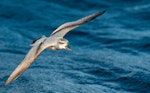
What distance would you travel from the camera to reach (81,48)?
1510cm

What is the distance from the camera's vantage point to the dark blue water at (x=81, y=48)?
12.6 metres

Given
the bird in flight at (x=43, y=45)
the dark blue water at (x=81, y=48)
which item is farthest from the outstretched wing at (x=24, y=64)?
the dark blue water at (x=81, y=48)

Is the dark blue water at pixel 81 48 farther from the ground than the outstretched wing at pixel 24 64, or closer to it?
farther from the ground

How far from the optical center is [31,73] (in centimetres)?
1305

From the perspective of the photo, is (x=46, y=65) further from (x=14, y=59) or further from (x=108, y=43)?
(x=108, y=43)

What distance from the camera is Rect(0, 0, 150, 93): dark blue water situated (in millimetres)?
12625

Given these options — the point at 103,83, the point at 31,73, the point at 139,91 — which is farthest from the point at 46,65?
the point at 139,91

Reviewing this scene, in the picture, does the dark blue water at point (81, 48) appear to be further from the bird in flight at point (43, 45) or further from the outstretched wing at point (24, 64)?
the outstretched wing at point (24, 64)

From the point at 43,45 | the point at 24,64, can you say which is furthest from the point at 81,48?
the point at 24,64

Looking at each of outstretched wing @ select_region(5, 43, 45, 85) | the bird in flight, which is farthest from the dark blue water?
outstretched wing @ select_region(5, 43, 45, 85)

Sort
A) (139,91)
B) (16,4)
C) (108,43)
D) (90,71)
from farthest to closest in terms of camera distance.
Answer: (16,4) < (108,43) < (90,71) < (139,91)

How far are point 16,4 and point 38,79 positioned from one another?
19.0 feet

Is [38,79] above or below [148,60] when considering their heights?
below

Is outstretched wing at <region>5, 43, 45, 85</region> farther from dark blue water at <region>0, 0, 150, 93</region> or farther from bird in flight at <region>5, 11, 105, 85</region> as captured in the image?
dark blue water at <region>0, 0, 150, 93</region>
